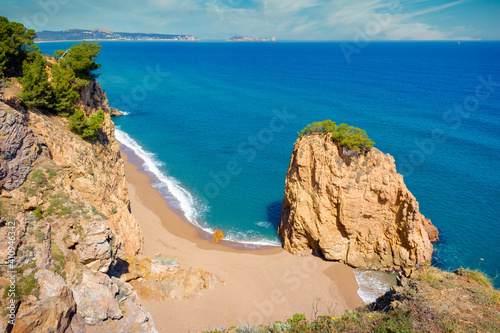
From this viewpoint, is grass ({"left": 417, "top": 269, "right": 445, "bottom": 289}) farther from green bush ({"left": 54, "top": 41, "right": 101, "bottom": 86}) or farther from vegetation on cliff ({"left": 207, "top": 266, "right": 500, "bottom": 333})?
green bush ({"left": 54, "top": 41, "right": 101, "bottom": 86})

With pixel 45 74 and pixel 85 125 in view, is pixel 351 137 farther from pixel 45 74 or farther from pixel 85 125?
pixel 45 74

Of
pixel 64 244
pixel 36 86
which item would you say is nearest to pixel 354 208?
Result: pixel 64 244

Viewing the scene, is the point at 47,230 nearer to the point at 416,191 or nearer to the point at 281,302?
the point at 281,302

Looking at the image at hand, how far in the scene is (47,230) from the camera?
16406mm

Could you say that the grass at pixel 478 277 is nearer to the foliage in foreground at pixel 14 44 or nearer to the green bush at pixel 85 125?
the green bush at pixel 85 125

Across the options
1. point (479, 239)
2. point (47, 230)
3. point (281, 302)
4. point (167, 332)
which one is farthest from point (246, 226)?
point (479, 239)

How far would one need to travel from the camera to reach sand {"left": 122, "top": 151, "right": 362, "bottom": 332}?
21.2m

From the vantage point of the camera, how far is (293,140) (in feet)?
189

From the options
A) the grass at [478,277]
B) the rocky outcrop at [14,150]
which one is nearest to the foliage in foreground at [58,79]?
the rocky outcrop at [14,150]

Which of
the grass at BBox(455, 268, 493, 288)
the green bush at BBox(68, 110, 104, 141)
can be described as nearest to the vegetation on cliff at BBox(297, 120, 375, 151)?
the grass at BBox(455, 268, 493, 288)

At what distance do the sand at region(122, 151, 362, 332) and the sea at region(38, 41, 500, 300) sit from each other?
235 cm

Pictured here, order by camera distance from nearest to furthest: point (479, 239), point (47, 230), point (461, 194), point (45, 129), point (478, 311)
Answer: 1. point (478, 311)
2. point (47, 230)
3. point (45, 129)
4. point (479, 239)
5. point (461, 194)

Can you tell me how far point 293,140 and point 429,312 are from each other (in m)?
45.5

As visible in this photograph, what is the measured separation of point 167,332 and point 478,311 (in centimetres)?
1782
